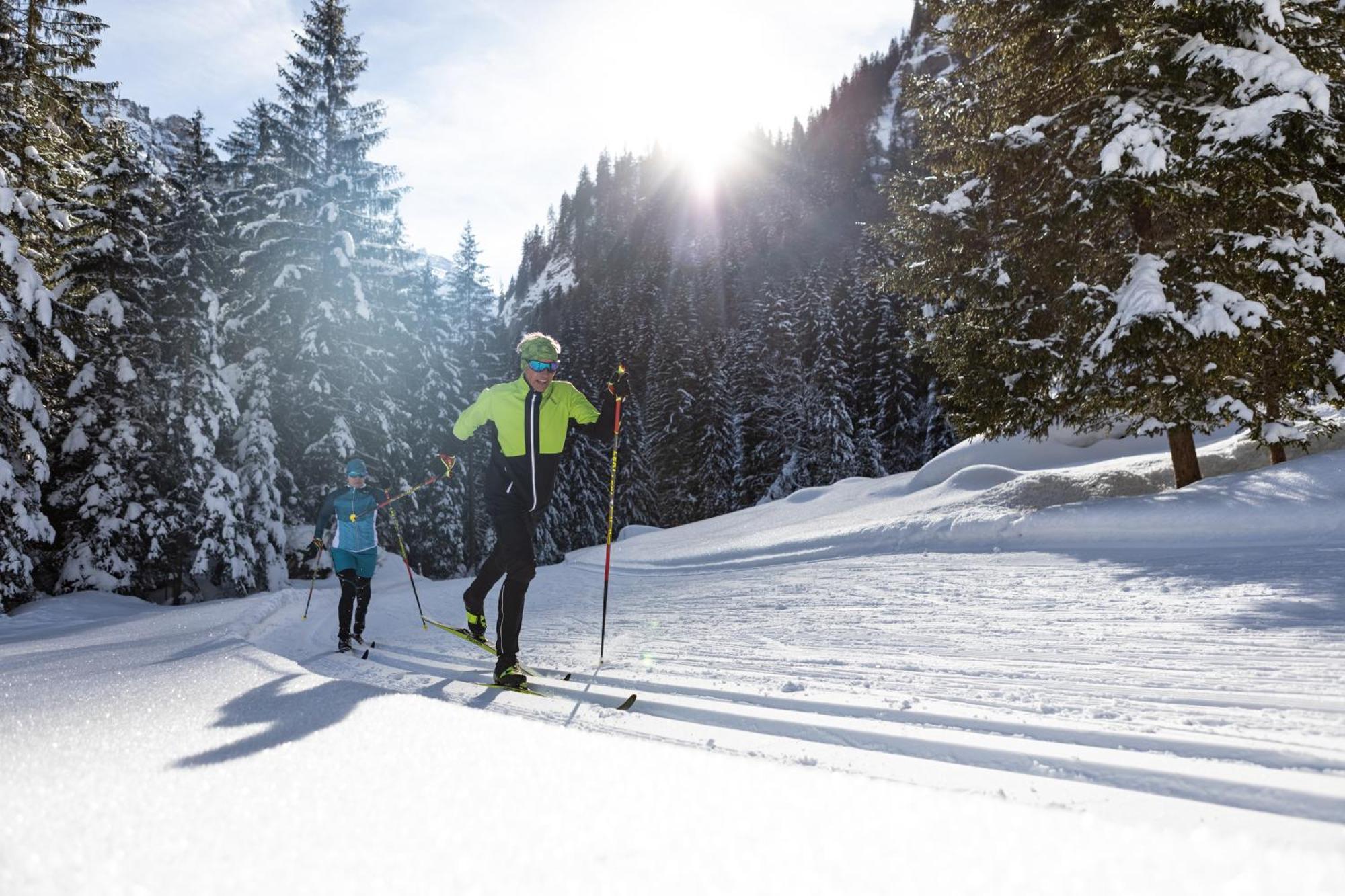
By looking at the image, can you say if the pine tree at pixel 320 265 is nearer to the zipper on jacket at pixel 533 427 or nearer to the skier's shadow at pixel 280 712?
the zipper on jacket at pixel 533 427

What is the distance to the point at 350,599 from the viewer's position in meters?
7.85

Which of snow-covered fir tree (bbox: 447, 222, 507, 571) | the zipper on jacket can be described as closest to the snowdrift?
the zipper on jacket

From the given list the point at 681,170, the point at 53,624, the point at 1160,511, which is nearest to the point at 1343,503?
the point at 1160,511

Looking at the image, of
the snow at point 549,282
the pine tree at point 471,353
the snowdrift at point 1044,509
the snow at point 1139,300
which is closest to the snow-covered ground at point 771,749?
the snowdrift at point 1044,509

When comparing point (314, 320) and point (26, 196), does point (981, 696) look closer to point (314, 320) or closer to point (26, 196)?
point (26, 196)

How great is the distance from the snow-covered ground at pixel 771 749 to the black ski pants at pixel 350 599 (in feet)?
1.69

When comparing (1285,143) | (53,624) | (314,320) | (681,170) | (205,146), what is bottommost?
(53,624)

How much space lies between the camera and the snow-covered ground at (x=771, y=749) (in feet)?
4.17

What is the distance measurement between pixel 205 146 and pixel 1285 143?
27069mm

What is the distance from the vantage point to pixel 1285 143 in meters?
7.89

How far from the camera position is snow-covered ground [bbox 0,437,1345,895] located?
50.1 inches

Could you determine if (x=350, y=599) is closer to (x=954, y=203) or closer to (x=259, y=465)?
(x=954, y=203)

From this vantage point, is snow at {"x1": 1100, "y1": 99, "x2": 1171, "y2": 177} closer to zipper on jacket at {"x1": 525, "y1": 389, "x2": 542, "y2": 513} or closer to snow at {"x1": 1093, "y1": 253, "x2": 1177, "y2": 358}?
snow at {"x1": 1093, "y1": 253, "x2": 1177, "y2": 358}

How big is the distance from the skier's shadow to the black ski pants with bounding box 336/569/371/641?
4.30m
